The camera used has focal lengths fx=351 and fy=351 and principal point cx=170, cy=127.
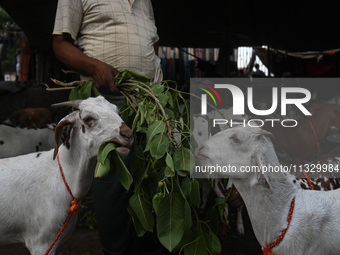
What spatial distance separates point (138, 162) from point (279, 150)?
1576mm

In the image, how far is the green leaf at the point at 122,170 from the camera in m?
1.72

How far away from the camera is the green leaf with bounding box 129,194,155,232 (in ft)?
5.81

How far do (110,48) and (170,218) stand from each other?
120cm

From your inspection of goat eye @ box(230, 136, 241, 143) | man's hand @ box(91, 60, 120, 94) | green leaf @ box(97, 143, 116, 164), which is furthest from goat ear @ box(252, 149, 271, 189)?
man's hand @ box(91, 60, 120, 94)

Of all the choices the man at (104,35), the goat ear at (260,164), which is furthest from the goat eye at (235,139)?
the man at (104,35)

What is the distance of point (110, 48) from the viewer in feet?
7.55

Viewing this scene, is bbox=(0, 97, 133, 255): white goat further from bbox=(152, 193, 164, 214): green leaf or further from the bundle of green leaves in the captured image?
bbox=(152, 193, 164, 214): green leaf

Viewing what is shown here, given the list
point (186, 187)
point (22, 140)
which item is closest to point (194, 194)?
point (186, 187)

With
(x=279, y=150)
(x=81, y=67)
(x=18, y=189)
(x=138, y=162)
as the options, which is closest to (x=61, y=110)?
(x=81, y=67)

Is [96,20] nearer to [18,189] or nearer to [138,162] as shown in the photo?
[138,162]

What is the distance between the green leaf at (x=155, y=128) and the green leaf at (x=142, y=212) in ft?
1.07

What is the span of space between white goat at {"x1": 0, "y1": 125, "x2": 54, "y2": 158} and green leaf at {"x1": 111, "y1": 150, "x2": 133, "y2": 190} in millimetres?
2388

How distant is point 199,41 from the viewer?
764cm

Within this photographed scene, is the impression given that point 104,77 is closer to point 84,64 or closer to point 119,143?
point 84,64
